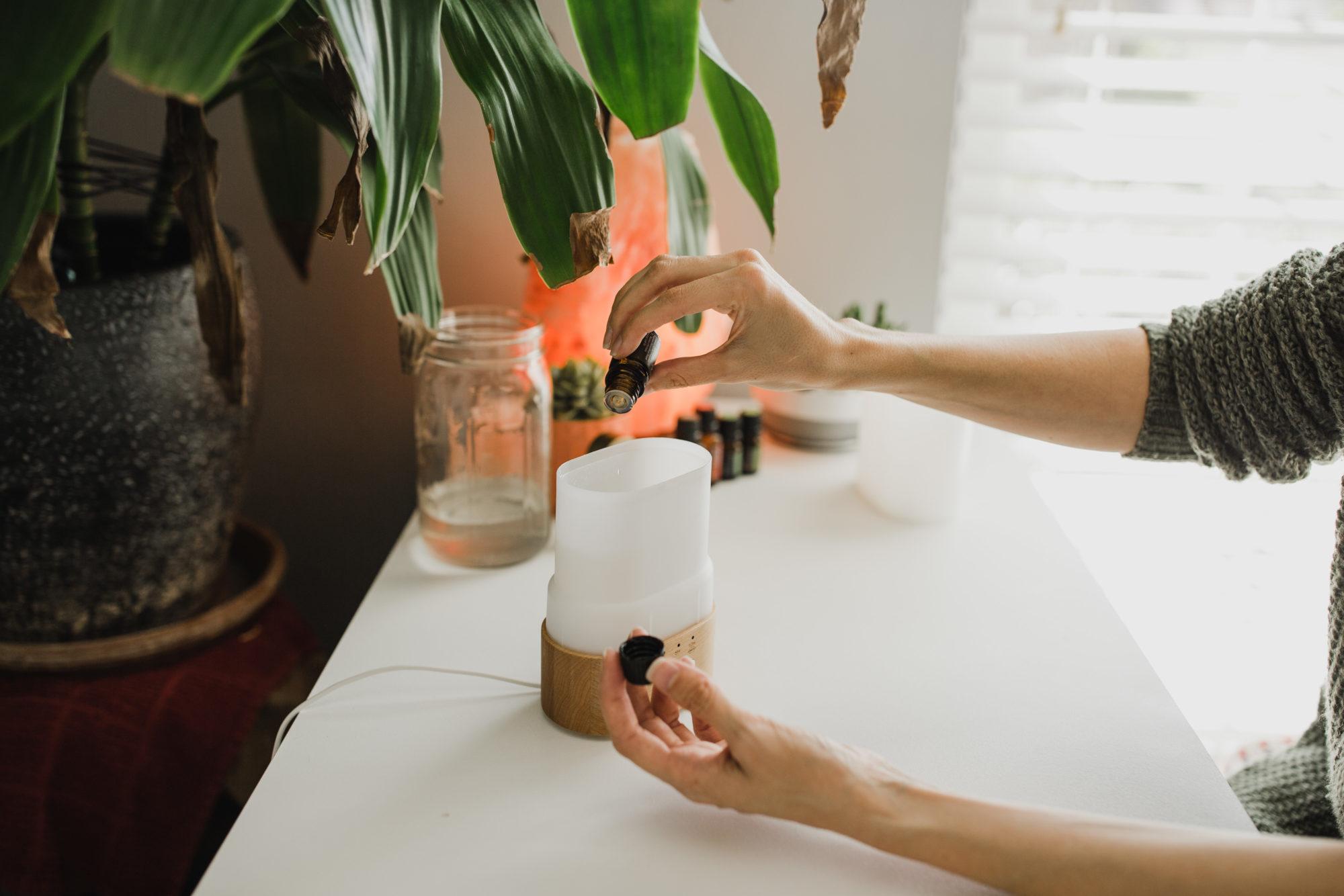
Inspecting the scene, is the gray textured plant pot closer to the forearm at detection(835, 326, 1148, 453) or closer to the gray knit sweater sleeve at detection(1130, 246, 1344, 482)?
the forearm at detection(835, 326, 1148, 453)

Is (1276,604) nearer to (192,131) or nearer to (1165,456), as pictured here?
(1165,456)

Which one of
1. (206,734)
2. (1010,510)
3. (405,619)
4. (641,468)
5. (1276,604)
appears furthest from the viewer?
(1276,604)

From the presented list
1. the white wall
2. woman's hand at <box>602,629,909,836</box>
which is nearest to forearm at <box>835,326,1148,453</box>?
woman's hand at <box>602,629,909,836</box>

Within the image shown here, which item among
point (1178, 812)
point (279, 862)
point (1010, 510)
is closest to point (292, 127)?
point (279, 862)

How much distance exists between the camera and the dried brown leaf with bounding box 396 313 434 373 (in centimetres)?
92

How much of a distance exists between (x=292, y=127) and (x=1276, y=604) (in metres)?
1.51

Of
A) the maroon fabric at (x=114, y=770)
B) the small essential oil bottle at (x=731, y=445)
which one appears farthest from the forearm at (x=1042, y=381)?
the maroon fabric at (x=114, y=770)

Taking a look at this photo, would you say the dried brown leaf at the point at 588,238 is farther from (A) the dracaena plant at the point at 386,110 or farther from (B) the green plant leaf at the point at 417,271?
(B) the green plant leaf at the point at 417,271

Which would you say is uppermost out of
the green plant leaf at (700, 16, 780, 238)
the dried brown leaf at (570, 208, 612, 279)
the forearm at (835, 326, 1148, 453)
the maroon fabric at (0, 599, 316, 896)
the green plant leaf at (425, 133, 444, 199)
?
the green plant leaf at (700, 16, 780, 238)

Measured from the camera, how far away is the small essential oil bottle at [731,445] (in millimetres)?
1211

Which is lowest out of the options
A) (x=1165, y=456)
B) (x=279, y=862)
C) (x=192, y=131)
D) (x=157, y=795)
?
(x=157, y=795)

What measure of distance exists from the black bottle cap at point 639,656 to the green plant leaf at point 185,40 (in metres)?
0.43

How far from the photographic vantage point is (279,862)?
0.64m

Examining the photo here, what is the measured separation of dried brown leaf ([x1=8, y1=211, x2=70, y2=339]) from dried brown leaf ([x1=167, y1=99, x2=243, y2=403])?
0.12 m
